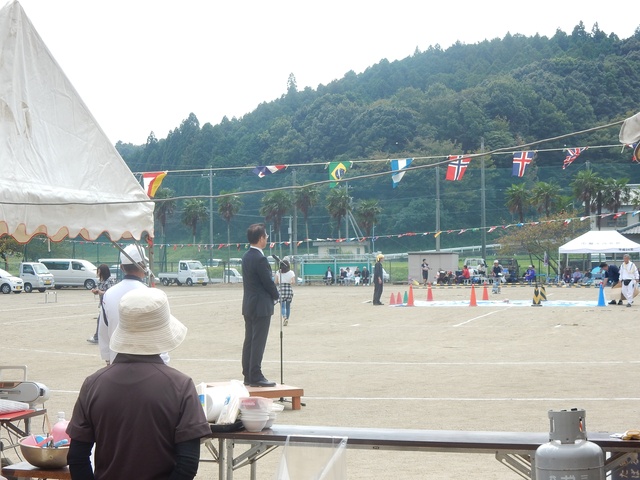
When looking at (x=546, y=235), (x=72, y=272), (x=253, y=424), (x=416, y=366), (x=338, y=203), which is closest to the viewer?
(x=253, y=424)

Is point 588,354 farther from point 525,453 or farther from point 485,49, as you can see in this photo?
point 485,49

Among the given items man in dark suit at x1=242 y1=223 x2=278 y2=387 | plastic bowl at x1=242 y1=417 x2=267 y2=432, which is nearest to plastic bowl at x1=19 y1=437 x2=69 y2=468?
plastic bowl at x1=242 y1=417 x2=267 y2=432

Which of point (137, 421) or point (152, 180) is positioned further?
point (152, 180)

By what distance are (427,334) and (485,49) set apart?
10334 centimetres

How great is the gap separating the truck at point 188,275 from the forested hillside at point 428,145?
7572 mm

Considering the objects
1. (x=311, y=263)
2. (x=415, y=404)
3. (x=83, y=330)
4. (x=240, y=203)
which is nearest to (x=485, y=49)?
(x=240, y=203)

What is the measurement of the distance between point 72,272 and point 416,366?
145 feet

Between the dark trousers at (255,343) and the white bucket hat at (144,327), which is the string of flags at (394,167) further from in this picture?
the white bucket hat at (144,327)

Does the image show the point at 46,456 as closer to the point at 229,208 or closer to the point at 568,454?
the point at 568,454

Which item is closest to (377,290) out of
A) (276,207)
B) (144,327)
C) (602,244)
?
(602,244)

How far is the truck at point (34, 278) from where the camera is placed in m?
51.0

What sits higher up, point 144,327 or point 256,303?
point 144,327

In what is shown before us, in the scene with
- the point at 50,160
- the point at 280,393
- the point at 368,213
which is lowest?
the point at 280,393

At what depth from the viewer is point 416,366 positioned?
14.5 meters
